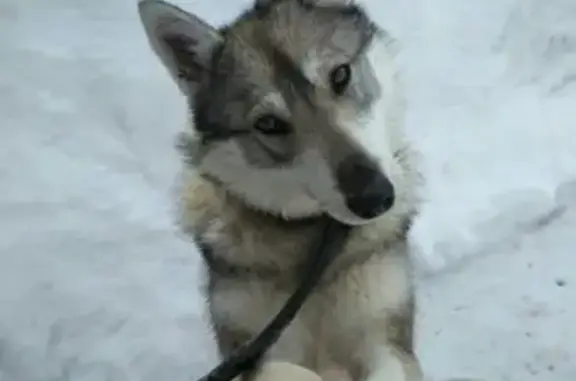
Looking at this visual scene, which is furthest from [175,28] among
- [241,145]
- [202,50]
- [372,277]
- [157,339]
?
[157,339]

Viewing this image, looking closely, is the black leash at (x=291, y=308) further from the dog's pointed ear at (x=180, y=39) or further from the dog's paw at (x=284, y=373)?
the dog's pointed ear at (x=180, y=39)

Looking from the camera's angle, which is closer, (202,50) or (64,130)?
(202,50)

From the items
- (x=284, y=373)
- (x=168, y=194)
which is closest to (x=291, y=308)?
(x=284, y=373)

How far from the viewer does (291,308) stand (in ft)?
3.29

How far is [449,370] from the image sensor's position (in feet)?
4.30

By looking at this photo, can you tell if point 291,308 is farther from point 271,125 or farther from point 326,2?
point 326,2

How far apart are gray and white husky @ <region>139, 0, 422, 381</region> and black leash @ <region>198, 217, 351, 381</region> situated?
0.01 m

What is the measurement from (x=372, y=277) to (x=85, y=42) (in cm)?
87

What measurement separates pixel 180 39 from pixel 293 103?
0.51ft

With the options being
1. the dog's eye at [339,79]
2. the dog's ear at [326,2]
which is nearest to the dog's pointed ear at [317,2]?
the dog's ear at [326,2]

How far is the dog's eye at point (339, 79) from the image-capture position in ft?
3.29

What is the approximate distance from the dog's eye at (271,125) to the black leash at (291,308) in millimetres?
115

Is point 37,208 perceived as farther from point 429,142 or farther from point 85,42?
point 429,142

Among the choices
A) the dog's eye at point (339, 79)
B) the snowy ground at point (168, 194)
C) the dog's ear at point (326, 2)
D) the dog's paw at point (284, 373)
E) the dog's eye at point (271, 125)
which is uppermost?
the dog's ear at point (326, 2)
